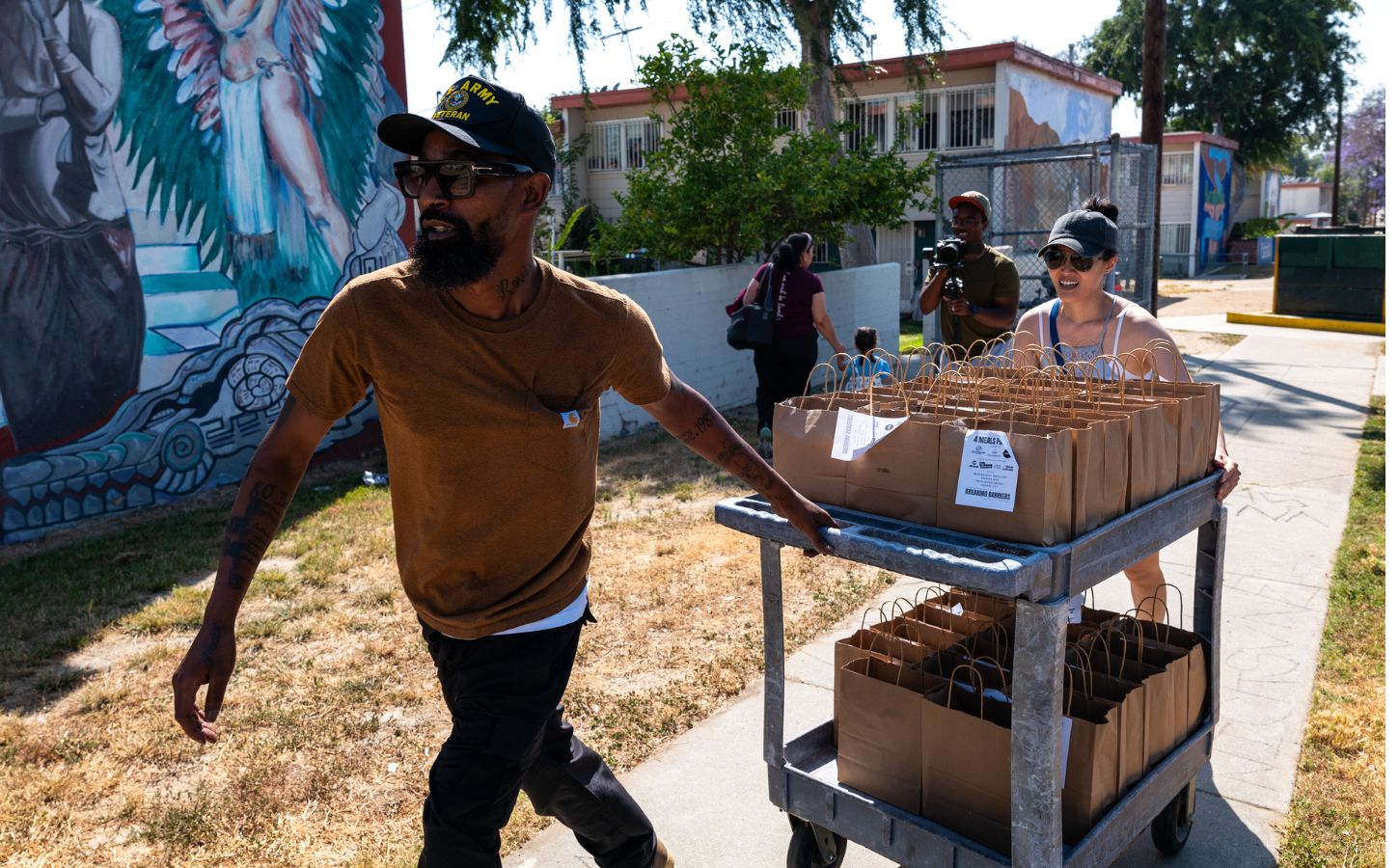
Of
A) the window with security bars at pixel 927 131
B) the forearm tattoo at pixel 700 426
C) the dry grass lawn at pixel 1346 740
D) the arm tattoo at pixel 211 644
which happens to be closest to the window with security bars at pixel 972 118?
the window with security bars at pixel 927 131

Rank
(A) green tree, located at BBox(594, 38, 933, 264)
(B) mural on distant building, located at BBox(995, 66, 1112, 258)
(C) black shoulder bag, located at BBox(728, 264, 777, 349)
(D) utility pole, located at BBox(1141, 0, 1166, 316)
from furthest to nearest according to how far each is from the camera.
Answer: (D) utility pole, located at BBox(1141, 0, 1166, 316) < (B) mural on distant building, located at BBox(995, 66, 1112, 258) < (A) green tree, located at BBox(594, 38, 933, 264) < (C) black shoulder bag, located at BBox(728, 264, 777, 349)

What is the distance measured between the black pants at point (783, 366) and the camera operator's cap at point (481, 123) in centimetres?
635

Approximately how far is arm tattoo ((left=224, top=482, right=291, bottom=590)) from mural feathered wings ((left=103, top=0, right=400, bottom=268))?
6802 mm

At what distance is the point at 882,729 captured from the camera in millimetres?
2879

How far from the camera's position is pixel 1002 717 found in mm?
2795

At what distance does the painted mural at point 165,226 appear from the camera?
7.36 m

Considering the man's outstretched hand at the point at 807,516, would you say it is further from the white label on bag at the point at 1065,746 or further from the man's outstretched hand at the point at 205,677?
the man's outstretched hand at the point at 205,677

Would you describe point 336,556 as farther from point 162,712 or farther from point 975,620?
point 975,620

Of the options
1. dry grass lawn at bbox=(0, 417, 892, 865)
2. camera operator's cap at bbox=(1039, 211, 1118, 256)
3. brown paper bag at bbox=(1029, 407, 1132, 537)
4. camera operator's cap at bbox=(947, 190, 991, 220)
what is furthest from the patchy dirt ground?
brown paper bag at bbox=(1029, 407, 1132, 537)

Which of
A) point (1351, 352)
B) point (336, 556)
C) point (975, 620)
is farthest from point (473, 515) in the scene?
point (1351, 352)

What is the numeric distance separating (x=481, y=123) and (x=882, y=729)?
1829 millimetres

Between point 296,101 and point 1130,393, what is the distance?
26.8ft

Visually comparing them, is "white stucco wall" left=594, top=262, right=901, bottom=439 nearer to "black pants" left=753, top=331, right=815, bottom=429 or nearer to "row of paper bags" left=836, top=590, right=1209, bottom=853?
"black pants" left=753, top=331, right=815, bottom=429

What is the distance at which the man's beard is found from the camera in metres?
2.34
